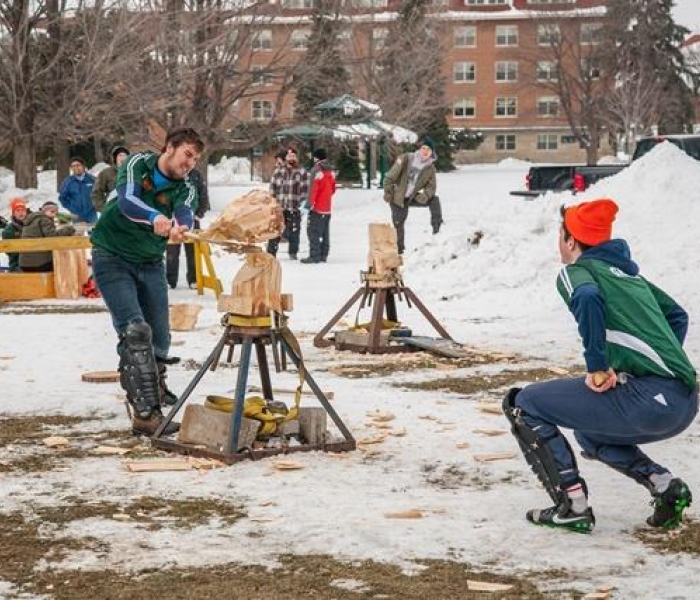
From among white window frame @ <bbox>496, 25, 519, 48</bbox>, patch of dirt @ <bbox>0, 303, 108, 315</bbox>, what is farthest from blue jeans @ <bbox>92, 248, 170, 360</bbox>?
white window frame @ <bbox>496, 25, 519, 48</bbox>

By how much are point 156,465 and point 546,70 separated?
258 ft

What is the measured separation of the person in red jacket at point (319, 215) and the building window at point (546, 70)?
185 ft

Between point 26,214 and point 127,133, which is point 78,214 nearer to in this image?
point 26,214

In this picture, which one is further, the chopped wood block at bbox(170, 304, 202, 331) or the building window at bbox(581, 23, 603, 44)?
the building window at bbox(581, 23, 603, 44)

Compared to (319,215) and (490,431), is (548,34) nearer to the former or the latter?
(319,215)

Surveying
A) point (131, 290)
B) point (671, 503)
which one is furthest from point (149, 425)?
point (671, 503)

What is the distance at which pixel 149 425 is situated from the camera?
804cm

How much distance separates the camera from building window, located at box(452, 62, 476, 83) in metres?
89.2

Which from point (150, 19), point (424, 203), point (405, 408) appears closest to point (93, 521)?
point (405, 408)

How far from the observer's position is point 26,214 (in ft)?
60.5

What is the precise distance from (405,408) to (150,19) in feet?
81.3

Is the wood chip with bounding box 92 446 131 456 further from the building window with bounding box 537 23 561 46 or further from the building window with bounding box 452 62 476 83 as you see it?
the building window with bounding box 452 62 476 83

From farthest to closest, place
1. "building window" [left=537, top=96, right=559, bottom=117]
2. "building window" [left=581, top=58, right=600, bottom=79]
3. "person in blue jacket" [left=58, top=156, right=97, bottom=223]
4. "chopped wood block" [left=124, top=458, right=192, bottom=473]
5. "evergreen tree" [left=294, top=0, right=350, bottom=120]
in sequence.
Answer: "building window" [left=537, top=96, right=559, bottom=117] → "building window" [left=581, top=58, right=600, bottom=79] → "evergreen tree" [left=294, top=0, right=350, bottom=120] → "person in blue jacket" [left=58, top=156, right=97, bottom=223] → "chopped wood block" [left=124, top=458, right=192, bottom=473]

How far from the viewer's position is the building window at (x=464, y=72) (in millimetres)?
89250
